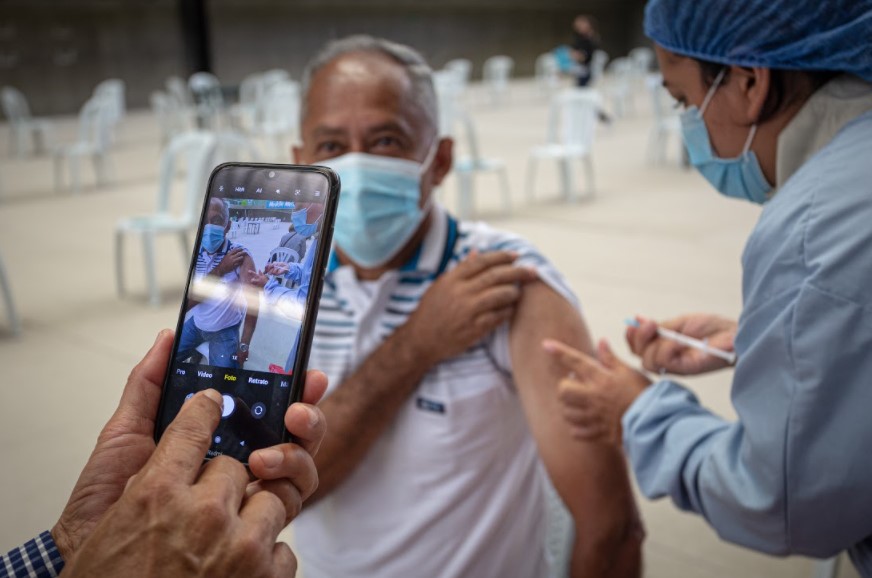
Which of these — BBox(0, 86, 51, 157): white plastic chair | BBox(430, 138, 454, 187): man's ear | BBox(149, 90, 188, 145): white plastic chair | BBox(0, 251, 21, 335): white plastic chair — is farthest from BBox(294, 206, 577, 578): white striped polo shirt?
BBox(149, 90, 188, 145): white plastic chair

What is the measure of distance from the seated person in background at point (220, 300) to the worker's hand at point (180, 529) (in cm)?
9

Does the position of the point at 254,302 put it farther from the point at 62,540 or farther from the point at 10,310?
the point at 10,310

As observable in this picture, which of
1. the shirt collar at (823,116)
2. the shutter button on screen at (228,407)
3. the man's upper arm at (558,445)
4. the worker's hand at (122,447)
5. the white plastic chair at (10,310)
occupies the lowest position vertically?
the white plastic chair at (10,310)

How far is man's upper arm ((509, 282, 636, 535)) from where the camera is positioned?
1191 millimetres

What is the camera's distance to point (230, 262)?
2.00 feet

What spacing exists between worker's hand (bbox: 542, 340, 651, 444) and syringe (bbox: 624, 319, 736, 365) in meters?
0.12

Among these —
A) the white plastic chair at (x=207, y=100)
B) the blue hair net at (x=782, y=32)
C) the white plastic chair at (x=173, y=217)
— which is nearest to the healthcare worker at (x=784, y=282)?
the blue hair net at (x=782, y=32)

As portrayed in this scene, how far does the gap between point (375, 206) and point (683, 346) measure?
54 cm

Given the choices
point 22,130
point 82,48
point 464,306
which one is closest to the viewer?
point 464,306

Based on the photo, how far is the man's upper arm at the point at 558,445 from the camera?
1.19 m

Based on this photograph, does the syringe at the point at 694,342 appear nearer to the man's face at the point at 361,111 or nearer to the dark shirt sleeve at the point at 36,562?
the man's face at the point at 361,111

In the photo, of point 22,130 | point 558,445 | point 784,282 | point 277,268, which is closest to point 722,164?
A: point 784,282

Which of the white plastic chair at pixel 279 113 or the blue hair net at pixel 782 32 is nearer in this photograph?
the blue hair net at pixel 782 32

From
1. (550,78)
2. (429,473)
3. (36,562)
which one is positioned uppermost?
(36,562)
